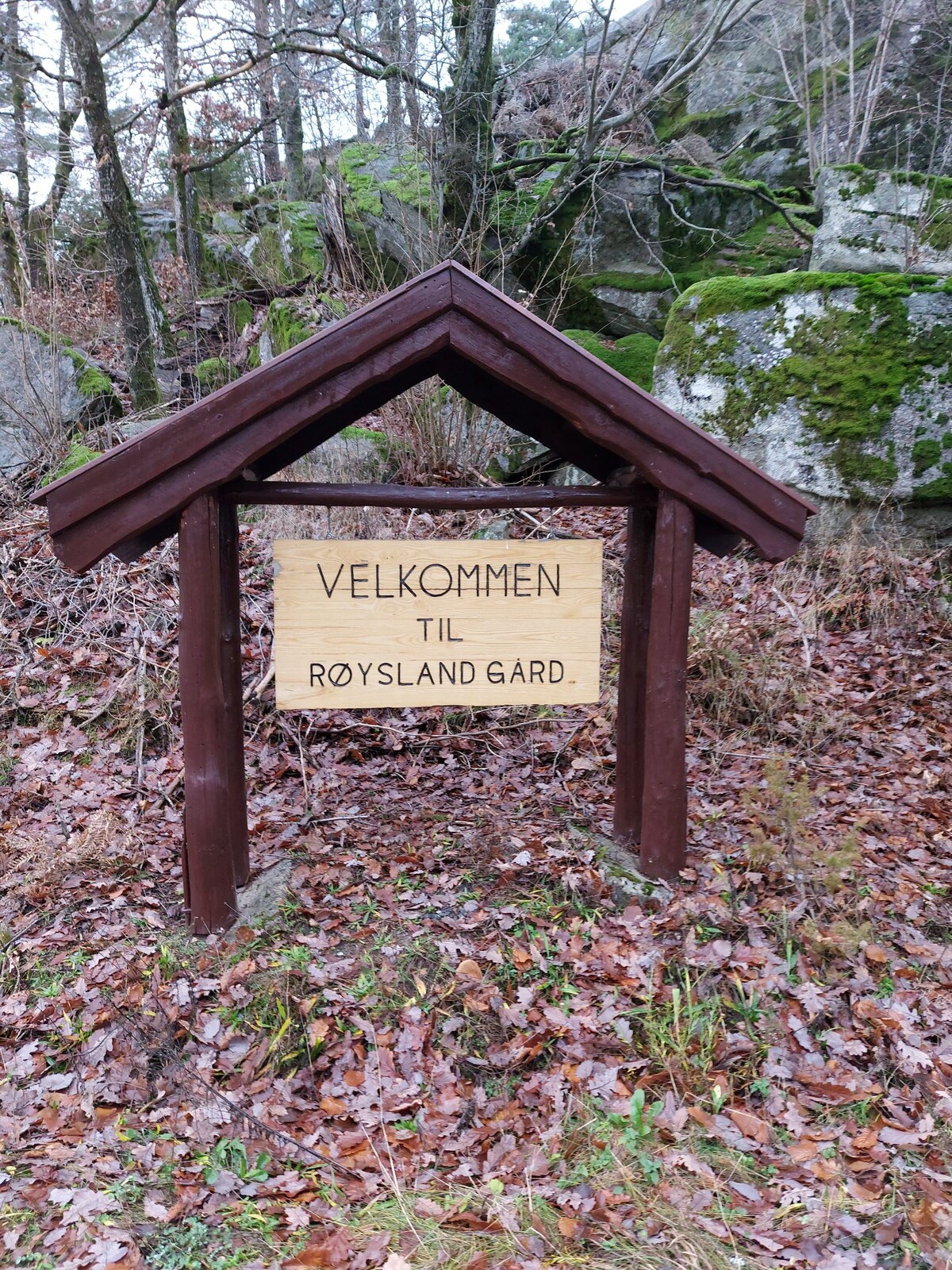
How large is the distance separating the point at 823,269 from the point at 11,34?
35.4ft

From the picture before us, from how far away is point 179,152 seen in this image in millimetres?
Answer: 11320

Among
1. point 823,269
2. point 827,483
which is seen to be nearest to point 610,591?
point 827,483

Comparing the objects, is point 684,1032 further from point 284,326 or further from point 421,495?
point 284,326

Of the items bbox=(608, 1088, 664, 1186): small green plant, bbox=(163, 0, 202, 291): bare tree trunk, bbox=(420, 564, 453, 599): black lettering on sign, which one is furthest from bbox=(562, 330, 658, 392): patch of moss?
bbox=(608, 1088, 664, 1186): small green plant

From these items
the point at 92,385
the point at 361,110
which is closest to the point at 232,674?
the point at 92,385

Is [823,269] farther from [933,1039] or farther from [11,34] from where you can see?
[11,34]

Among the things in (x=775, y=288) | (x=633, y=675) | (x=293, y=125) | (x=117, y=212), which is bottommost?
(x=633, y=675)

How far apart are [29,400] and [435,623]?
5559 mm

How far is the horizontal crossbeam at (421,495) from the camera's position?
3.44 meters

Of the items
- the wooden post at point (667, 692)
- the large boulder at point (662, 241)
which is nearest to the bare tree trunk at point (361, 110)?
the large boulder at point (662, 241)

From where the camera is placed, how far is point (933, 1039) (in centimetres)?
306

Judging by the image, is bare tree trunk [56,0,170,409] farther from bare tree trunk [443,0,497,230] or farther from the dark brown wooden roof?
the dark brown wooden roof

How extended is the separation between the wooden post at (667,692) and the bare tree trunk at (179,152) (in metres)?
9.09

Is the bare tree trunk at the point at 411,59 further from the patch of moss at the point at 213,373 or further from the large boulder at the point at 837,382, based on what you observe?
the large boulder at the point at 837,382
